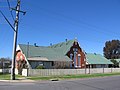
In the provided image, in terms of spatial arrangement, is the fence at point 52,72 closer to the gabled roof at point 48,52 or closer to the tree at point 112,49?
the gabled roof at point 48,52

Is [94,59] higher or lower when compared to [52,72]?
higher

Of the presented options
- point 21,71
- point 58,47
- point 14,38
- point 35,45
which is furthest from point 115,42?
point 14,38

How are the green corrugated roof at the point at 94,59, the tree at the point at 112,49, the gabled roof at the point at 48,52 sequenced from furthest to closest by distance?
the tree at the point at 112,49 < the green corrugated roof at the point at 94,59 < the gabled roof at the point at 48,52

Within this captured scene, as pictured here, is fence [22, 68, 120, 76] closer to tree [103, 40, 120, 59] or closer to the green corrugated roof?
the green corrugated roof

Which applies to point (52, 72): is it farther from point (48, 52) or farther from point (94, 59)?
point (94, 59)

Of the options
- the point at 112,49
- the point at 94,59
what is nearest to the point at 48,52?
the point at 94,59

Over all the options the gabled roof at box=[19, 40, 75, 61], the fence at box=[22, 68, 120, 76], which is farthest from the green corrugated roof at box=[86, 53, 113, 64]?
the fence at box=[22, 68, 120, 76]

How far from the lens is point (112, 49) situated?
125 meters

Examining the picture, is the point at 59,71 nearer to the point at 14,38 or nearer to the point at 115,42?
the point at 14,38

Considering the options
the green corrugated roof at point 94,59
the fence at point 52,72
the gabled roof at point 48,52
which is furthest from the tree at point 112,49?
the fence at point 52,72

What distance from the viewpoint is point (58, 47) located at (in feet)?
202

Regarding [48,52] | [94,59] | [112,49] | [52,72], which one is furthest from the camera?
[112,49]

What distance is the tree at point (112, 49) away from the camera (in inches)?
4921

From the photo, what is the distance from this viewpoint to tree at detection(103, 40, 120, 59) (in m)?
125
